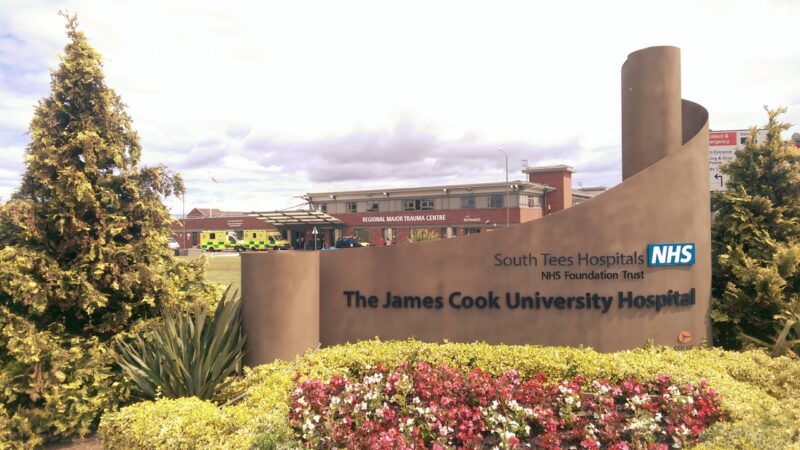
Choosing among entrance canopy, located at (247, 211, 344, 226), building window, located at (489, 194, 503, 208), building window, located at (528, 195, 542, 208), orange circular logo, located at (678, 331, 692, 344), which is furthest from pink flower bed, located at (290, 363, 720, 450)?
building window, located at (528, 195, 542, 208)

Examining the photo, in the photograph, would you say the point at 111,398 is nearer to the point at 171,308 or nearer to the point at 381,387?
the point at 171,308

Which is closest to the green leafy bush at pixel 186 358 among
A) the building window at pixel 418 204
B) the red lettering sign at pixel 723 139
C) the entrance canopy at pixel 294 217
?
the red lettering sign at pixel 723 139

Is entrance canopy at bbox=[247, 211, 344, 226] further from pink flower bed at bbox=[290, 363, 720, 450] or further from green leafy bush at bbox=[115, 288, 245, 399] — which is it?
pink flower bed at bbox=[290, 363, 720, 450]

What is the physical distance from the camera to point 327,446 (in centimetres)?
466

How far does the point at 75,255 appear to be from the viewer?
7.49 meters

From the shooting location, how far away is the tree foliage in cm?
666

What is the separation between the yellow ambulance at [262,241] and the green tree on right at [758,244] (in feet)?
164

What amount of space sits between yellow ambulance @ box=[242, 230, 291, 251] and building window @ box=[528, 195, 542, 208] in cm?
2724

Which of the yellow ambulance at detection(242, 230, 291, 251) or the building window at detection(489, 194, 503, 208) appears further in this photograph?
the yellow ambulance at detection(242, 230, 291, 251)

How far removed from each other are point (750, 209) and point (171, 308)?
33.9 feet

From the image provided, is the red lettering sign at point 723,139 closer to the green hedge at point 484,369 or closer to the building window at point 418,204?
the green hedge at point 484,369

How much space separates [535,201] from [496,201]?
482cm

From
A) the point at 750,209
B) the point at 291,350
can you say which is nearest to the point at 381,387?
the point at 291,350

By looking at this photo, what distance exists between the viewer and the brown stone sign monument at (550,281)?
24.3ft
